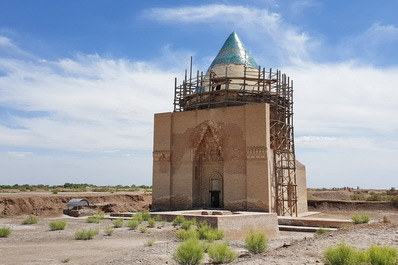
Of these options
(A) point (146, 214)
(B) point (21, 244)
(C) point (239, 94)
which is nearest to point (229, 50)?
(C) point (239, 94)

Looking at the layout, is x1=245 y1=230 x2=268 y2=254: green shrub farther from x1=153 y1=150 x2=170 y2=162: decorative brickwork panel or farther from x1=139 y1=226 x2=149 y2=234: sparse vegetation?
x1=153 y1=150 x2=170 y2=162: decorative brickwork panel

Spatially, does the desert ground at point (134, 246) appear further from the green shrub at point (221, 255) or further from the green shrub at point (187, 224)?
the green shrub at point (187, 224)

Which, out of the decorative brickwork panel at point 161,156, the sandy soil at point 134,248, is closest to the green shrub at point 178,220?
the sandy soil at point 134,248

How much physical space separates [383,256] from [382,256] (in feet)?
Answer: 0.05

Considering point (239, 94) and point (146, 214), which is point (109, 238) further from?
point (239, 94)

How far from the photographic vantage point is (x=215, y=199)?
810 inches

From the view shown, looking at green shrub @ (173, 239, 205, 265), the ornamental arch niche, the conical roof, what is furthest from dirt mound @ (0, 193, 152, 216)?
green shrub @ (173, 239, 205, 265)

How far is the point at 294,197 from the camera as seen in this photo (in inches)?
795

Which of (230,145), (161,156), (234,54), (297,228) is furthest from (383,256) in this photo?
(234,54)

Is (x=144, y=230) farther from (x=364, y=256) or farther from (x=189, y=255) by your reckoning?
(x=364, y=256)

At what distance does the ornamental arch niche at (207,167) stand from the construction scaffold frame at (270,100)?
1.69m

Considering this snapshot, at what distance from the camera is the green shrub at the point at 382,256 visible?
5918 millimetres

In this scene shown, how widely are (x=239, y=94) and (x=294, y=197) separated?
657 cm

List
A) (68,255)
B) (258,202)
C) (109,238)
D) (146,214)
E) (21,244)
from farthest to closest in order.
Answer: (258,202)
(146,214)
(109,238)
(21,244)
(68,255)
